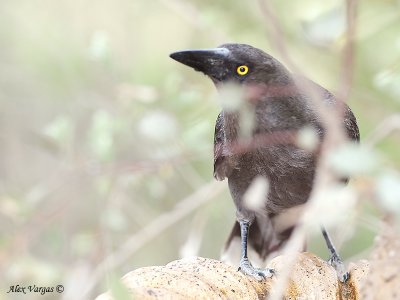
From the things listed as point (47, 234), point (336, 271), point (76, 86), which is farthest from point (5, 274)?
point (76, 86)

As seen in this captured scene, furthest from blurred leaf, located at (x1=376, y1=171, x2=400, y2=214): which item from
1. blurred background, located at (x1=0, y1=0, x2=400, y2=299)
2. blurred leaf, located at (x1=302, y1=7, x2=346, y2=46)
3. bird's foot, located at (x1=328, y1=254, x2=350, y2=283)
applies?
bird's foot, located at (x1=328, y1=254, x2=350, y2=283)

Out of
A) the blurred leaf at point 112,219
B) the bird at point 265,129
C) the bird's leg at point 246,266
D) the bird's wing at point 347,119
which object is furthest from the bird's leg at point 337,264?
the blurred leaf at point 112,219

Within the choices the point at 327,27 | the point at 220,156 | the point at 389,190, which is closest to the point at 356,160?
the point at 389,190

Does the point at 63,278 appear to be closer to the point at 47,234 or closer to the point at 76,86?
the point at 47,234

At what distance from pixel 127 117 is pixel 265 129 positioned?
1.70 meters

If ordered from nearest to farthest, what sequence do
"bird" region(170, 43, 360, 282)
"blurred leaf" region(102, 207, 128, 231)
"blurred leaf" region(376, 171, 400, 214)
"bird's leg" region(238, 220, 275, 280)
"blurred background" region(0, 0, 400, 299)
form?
"blurred leaf" region(376, 171, 400, 214)
"bird's leg" region(238, 220, 275, 280)
"bird" region(170, 43, 360, 282)
"blurred background" region(0, 0, 400, 299)
"blurred leaf" region(102, 207, 128, 231)

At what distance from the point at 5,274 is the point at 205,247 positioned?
343cm

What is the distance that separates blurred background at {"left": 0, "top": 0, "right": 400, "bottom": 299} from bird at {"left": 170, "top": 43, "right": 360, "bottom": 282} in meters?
0.17

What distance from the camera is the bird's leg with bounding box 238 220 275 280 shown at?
3.58 meters

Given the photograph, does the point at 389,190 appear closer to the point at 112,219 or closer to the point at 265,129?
the point at 265,129

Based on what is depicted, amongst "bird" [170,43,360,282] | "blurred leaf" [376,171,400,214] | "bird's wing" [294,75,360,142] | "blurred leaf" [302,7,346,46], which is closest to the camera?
"blurred leaf" [376,171,400,214]

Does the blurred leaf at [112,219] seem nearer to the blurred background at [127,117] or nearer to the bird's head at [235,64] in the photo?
the blurred background at [127,117]

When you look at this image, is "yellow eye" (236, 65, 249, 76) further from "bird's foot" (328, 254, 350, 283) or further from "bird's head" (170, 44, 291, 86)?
"bird's foot" (328, 254, 350, 283)

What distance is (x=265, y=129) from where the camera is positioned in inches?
148
